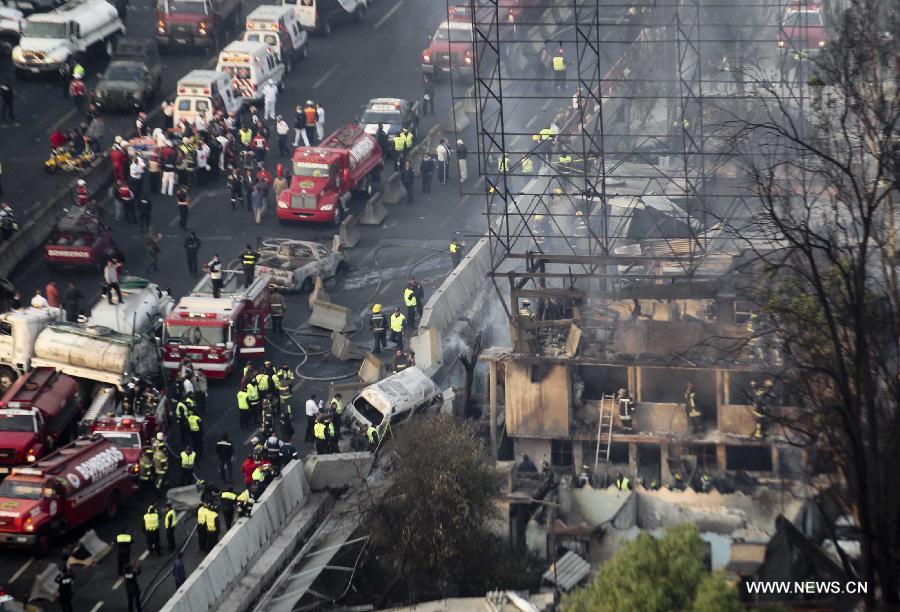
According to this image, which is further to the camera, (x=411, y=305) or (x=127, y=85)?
(x=127, y=85)

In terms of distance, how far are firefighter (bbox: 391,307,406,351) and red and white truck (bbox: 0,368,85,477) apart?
7741 millimetres

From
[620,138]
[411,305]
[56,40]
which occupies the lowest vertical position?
[411,305]

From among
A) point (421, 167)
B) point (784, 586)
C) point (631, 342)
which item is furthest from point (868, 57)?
point (421, 167)

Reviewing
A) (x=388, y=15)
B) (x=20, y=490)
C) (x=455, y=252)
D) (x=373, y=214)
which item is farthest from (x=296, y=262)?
(x=388, y=15)

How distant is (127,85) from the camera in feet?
178

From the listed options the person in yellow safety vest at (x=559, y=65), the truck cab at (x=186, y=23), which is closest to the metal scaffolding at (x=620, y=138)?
the person in yellow safety vest at (x=559, y=65)

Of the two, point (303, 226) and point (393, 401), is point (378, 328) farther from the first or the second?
point (303, 226)

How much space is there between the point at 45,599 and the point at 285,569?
4.35 metres

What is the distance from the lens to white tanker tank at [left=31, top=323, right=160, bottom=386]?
1524 inches

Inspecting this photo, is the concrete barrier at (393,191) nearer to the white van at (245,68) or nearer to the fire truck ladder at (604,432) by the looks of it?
the white van at (245,68)

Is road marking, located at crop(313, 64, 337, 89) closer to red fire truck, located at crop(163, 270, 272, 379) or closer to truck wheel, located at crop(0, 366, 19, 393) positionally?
red fire truck, located at crop(163, 270, 272, 379)

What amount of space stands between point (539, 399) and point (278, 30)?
23808 mm

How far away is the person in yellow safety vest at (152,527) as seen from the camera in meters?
33.6

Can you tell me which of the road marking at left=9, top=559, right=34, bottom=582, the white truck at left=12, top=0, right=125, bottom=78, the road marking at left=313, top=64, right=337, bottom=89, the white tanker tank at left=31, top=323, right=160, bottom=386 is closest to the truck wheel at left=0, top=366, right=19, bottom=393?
the white tanker tank at left=31, top=323, right=160, bottom=386
